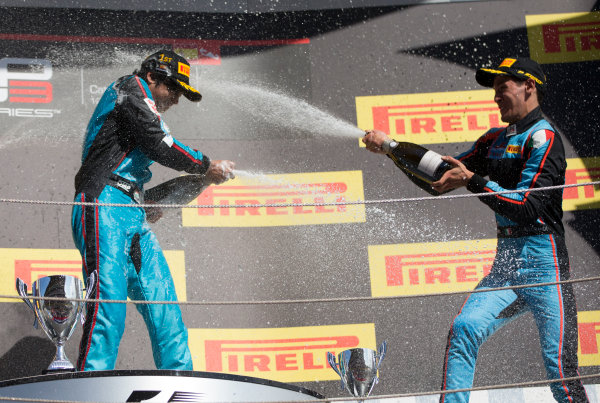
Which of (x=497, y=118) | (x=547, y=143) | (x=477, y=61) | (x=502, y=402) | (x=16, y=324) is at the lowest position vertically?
(x=502, y=402)

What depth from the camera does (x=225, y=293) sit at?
Result: 268 centimetres

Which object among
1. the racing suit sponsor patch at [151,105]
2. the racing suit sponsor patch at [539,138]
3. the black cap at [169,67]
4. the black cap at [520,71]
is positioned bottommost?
the racing suit sponsor patch at [539,138]

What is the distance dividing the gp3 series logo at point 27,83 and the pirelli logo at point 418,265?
1368 millimetres

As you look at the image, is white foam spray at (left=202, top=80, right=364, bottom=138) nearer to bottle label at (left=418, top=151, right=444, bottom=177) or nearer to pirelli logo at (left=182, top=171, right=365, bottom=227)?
pirelli logo at (left=182, top=171, right=365, bottom=227)

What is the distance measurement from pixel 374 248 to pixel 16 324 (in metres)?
1.12

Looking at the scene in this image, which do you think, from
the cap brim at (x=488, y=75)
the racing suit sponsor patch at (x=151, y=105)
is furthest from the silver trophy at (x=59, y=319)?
the cap brim at (x=488, y=75)

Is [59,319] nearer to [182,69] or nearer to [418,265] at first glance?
[182,69]

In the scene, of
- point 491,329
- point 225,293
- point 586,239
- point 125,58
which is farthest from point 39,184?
point 586,239

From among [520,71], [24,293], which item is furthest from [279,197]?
[24,293]

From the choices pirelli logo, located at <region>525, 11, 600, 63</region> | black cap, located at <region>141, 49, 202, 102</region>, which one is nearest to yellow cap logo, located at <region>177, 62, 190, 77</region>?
black cap, located at <region>141, 49, 202, 102</region>

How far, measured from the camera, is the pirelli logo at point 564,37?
339 centimetres

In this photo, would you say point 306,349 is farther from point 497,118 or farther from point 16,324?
point 497,118

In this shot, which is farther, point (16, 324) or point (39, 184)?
point (39, 184)

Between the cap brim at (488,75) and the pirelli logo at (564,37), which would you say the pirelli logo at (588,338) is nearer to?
the cap brim at (488,75)
